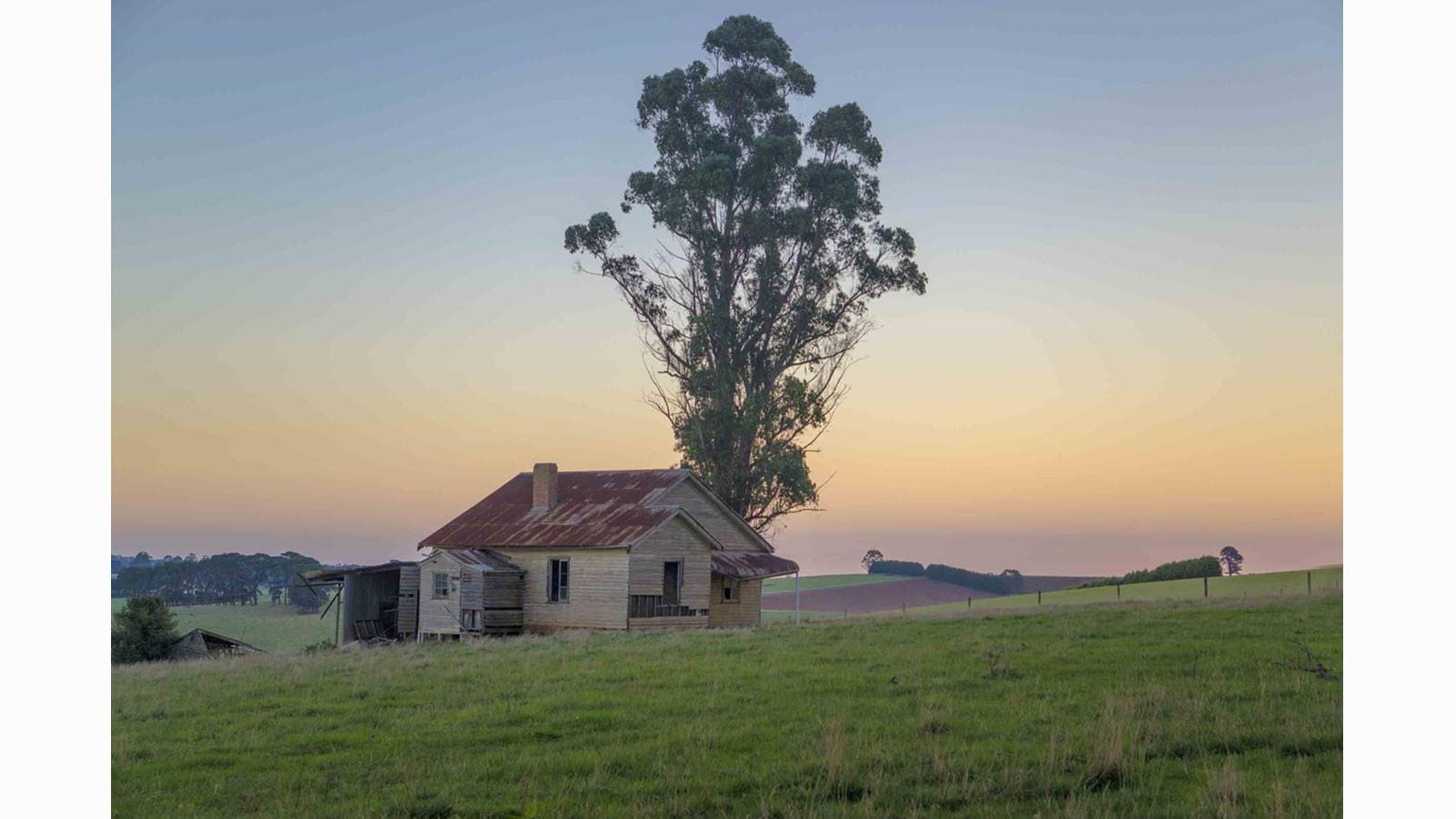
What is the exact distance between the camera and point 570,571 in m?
38.8

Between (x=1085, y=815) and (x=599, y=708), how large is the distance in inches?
306

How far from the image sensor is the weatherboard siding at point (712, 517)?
41875 millimetres

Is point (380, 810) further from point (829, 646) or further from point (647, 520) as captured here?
point (647, 520)

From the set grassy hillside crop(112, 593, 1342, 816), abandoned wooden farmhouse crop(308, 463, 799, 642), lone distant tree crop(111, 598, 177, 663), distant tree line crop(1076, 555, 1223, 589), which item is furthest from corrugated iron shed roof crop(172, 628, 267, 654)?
distant tree line crop(1076, 555, 1223, 589)

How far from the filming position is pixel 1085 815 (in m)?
9.06

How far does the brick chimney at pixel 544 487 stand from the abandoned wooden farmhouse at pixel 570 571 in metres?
0.04

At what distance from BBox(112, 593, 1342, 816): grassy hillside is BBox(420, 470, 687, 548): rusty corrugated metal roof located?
15.5 meters

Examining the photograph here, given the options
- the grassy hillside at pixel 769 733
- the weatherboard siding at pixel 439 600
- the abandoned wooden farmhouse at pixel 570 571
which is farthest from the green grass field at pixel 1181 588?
the grassy hillside at pixel 769 733

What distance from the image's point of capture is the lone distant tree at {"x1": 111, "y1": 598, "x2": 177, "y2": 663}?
38469mm

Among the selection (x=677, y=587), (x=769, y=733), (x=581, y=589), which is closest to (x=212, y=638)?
(x=581, y=589)

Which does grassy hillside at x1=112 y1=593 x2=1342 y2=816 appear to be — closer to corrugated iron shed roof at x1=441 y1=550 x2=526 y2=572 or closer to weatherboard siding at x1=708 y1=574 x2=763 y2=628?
corrugated iron shed roof at x1=441 y1=550 x2=526 y2=572

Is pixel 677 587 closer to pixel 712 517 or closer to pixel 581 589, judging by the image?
pixel 581 589

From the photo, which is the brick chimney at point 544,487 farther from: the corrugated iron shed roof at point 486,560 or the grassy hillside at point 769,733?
the grassy hillside at point 769,733
